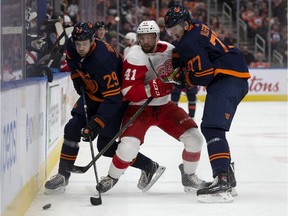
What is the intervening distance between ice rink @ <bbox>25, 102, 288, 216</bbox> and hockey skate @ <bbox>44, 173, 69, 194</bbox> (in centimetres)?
4

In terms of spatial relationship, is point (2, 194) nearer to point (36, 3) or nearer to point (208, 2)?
point (36, 3)

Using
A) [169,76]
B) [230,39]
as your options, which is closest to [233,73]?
[169,76]

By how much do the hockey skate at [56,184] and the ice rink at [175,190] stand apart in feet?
0.14

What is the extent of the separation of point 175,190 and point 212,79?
2.54ft

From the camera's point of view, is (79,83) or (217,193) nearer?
(217,193)

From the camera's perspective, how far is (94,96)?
15.8 ft

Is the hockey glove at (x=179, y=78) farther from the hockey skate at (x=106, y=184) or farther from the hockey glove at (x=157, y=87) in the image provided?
the hockey skate at (x=106, y=184)

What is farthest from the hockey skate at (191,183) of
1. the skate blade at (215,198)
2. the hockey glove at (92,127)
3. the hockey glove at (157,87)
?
the hockey glove at (92,127)

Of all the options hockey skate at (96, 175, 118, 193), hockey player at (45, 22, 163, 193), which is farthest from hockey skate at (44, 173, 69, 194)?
hockey skate at (96, 175, 118, 193)

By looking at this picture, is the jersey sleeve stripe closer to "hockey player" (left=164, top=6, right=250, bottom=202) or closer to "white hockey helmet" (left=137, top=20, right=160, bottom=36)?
"hockey player" (left=164, top=6, right=250, bottom=202)

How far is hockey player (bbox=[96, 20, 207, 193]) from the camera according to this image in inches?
184

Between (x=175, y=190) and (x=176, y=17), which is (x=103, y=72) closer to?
(x=176, y=17)

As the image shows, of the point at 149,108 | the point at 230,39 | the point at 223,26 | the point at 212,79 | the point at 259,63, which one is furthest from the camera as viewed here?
the point at 223,26

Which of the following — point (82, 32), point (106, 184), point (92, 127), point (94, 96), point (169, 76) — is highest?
point (82, 32)
